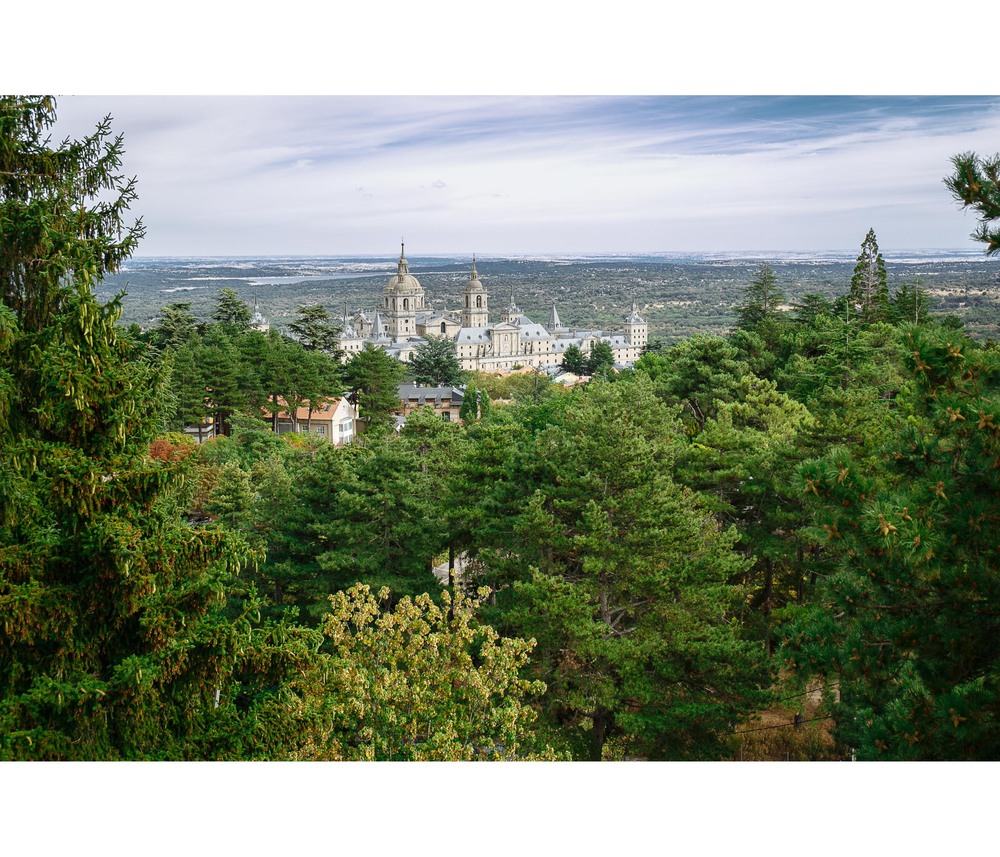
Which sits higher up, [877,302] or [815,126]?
[815,126]

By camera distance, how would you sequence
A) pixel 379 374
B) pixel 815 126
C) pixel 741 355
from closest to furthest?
pixel 815 126 → pixel 741 355 → pixel 379 374

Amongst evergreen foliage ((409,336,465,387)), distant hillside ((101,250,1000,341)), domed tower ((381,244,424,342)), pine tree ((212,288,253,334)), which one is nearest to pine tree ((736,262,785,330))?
distant hillside ((101,250,1000,341))

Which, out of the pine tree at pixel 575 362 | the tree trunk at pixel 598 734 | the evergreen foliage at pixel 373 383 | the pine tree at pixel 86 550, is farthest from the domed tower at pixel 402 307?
the pine tree at pixel 86 550

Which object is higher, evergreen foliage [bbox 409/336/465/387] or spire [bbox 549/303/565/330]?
spire [bbox 549/303/565/330]

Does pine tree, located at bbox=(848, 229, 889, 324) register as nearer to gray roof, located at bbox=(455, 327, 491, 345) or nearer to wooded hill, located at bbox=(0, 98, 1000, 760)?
wooded hill, located at bbox=(0, 98, 1000, 760)

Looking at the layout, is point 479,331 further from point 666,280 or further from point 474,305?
point 666,280

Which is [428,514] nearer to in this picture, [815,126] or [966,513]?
[815,126]

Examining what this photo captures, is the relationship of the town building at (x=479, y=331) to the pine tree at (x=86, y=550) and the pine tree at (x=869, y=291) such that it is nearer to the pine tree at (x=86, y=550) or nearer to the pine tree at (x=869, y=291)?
the pine tree at (x=869, y=291)
